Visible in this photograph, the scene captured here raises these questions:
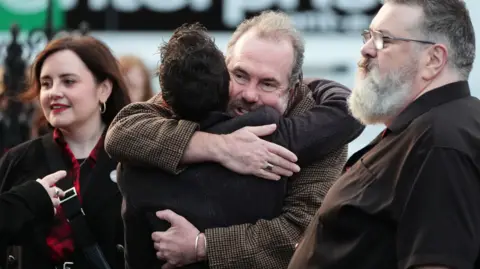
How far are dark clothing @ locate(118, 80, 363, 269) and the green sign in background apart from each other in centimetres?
471

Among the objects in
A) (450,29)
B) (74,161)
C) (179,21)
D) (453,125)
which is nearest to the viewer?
(453,125)

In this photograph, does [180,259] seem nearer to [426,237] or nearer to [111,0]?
[426,237]

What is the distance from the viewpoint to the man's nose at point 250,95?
2.95 m

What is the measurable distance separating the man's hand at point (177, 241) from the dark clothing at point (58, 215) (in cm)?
88

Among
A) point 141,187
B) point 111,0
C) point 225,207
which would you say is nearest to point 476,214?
point 225,207

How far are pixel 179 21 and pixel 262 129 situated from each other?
4.56 metres

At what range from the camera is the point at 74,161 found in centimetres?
401

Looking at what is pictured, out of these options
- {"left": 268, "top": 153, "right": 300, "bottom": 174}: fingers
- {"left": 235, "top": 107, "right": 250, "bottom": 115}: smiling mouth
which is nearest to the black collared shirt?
{"left": 268, "top": 153, "right": 300, "bottom": 174}: fingers

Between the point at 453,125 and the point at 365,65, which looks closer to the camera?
the point at 453,125

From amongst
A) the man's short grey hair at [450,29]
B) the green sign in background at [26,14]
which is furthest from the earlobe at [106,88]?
the green sign in background at [26,14]

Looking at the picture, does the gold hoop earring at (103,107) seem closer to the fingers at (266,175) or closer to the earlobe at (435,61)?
the fingers at (266,175)

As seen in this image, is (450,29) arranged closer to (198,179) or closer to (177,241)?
(198,179)

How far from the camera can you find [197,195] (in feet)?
9.12

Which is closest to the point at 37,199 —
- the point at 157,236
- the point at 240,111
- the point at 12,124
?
the point at 157,236
